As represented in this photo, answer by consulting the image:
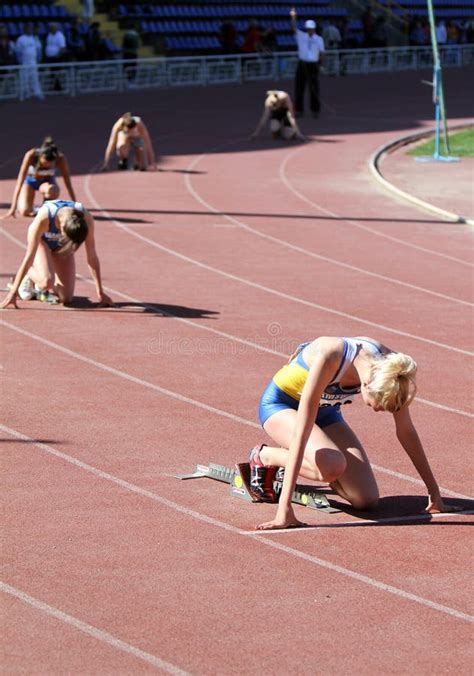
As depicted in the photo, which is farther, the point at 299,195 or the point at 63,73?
the point at 63,73

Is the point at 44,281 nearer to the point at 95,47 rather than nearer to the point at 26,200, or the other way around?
the point at 26,200

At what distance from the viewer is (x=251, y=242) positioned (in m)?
16.1

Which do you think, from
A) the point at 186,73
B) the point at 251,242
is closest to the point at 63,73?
the point at 186,73

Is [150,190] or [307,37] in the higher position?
[307,37]

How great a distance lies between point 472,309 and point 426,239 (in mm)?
4137

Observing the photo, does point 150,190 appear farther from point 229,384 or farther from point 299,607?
point 299,607

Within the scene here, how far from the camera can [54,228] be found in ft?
37.8

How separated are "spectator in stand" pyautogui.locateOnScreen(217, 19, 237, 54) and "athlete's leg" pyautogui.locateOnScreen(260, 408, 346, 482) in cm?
3305

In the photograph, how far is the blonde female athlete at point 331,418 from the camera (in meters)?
5.99

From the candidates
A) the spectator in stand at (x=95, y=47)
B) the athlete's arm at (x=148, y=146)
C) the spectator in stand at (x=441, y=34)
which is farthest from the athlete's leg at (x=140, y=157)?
the spectator in stand at (x=441, y=34)

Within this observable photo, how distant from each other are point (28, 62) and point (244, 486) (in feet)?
83.0

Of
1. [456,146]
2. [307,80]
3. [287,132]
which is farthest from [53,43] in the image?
[456,146]

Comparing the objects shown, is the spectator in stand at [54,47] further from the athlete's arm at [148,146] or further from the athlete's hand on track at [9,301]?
the athlete's hand on track at [9,301]

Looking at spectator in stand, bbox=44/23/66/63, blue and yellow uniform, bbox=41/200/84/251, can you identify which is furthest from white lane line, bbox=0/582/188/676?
spectator in stand, bbox=44/23/66/63
